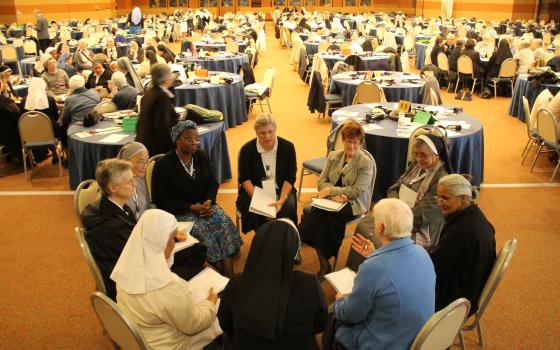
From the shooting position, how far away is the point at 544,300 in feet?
12.5

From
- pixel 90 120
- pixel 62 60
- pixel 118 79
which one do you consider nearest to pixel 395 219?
pixel 90 120

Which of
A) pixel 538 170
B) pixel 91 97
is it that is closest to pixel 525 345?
pixel 538 170

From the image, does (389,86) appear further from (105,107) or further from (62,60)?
(62,60)

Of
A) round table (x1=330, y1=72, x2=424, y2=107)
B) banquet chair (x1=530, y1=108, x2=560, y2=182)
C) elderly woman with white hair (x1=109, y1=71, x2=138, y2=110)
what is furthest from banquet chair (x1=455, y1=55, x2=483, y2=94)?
elderly woman with white hair (x1=109, y1=71, x2=138, y2=110)

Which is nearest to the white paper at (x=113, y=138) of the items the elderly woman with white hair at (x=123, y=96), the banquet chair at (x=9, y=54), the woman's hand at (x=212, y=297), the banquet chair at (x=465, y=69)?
the elderly woman with white hair at (x=123, y=96)

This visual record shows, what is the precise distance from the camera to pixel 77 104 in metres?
6.29

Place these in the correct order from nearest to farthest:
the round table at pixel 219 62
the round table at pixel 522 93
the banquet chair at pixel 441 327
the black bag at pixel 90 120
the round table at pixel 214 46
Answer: the banquet chair at pixel 441 327 < the black bag at pixel 90 120 < the round table at pixel 522 93 < the round table at pixel 219 62 < the round table at pixel 214 46

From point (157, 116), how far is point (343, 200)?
6.26 feet

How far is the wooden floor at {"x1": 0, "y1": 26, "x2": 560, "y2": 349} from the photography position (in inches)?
137

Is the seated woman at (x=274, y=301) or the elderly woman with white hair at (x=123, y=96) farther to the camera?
the elderly woman with white hair at (x=123, y=96)

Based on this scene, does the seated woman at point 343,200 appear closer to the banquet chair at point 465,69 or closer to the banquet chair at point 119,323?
the banquet chair at point 119,323

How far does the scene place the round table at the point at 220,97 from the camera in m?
8.02

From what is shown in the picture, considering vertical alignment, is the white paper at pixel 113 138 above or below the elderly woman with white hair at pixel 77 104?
below

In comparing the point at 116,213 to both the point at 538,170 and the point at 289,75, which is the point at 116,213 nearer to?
the point at 538,170
